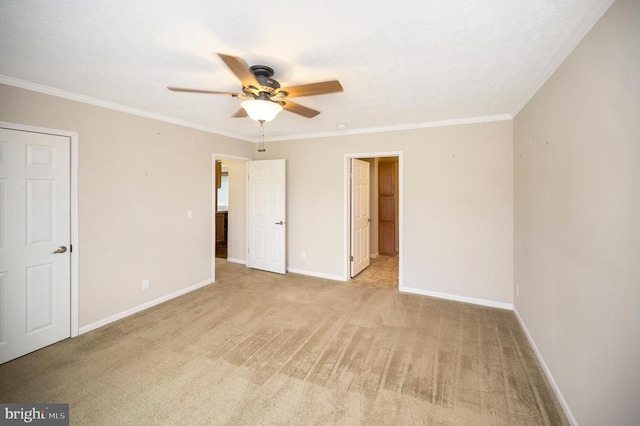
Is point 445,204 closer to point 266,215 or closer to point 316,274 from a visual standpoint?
point 316,274

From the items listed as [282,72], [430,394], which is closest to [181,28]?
[282,72]

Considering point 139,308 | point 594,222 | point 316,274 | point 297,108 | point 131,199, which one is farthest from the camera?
point 316,274

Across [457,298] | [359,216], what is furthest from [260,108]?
[457,298]

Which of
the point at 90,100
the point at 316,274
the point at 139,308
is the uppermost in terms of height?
the point at 90,100

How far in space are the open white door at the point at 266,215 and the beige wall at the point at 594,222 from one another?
356cm

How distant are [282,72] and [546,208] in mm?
2383

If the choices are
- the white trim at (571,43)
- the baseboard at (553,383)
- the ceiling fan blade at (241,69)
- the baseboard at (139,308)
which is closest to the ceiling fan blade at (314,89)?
the ceiling fan blade at (241,69)

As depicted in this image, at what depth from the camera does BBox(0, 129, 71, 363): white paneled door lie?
7.93 ft

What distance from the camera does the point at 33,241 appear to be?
258 cm

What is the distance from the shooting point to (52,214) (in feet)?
8.82

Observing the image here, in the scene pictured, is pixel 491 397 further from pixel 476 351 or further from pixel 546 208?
pixel 546 208

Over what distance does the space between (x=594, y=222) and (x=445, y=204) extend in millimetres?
2331

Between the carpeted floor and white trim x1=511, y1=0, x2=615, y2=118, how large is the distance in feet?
7.71

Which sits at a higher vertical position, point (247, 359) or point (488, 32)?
point (488, 32)
